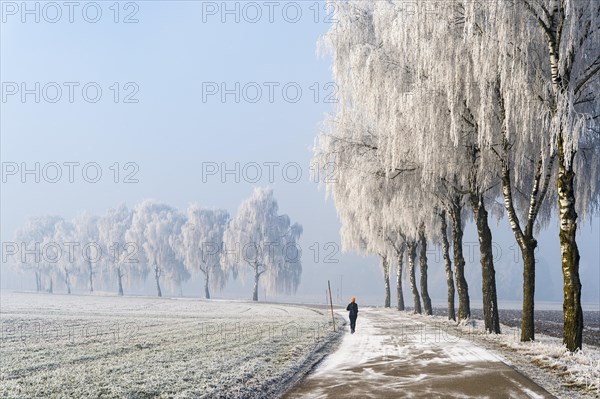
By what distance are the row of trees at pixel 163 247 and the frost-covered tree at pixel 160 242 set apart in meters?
0.14

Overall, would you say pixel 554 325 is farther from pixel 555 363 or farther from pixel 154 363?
pixel 154 363

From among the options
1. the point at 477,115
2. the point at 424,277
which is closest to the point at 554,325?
the point at 424,277

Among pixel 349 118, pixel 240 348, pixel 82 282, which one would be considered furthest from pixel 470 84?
pixel 82 282

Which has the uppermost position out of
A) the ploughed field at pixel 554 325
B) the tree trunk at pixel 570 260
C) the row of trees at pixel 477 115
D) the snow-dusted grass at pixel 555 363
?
the row of trees at pixel 477 115

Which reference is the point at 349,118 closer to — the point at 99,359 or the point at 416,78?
the point at 416,78

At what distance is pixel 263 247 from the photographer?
66.3 m

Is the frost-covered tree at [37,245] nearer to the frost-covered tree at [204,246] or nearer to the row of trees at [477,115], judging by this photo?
the frost-covered tree at [204,246]

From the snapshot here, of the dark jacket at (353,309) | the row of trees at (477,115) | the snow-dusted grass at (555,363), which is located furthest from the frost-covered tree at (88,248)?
the snow-dusted grass at (555,363)

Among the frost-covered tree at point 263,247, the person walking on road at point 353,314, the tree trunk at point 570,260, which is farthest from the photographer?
the frost-covered tree at point 263,247

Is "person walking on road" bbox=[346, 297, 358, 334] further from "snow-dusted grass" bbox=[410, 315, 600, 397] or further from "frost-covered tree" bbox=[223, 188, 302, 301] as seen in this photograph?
"frost-covered tree" bbox=[223, 188, 302, 301]

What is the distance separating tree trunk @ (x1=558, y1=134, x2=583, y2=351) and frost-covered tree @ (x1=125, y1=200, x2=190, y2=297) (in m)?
66.0

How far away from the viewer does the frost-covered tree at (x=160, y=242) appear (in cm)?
7669

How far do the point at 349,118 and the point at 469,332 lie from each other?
9.68m

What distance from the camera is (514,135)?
56.4 feet
